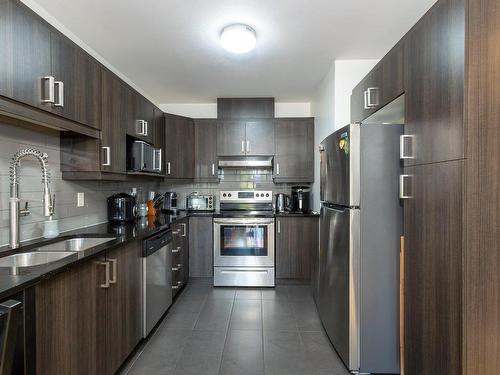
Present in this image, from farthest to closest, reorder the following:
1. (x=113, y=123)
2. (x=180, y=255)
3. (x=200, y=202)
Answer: (x=200, y=202) → (x=180, y=255) → (x=113, y=123)

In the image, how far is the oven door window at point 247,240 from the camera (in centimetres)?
362

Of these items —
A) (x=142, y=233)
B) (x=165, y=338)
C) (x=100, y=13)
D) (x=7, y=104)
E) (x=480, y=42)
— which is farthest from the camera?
(x=165, y=338)

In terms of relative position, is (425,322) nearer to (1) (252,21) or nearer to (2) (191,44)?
(1) (252,21)

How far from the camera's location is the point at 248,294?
11.2 feet

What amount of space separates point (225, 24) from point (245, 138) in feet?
6.14

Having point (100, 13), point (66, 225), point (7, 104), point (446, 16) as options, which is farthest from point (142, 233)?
point (446, 16)

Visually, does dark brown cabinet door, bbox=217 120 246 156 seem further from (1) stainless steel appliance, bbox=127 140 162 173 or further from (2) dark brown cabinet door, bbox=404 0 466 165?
(2) dark brown cabinet door, bbox=404 0 466 165

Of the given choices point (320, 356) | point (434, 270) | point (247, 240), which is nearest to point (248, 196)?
point (247, 240)

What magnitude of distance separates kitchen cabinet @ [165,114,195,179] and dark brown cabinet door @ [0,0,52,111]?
2.07 m

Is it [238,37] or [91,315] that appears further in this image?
[238,37]

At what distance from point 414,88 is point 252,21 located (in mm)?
1364

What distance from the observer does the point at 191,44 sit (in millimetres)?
2510

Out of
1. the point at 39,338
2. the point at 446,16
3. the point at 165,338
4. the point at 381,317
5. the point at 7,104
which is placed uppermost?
the point at 446,16

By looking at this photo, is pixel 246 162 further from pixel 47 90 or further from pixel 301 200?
pixel 47 90
